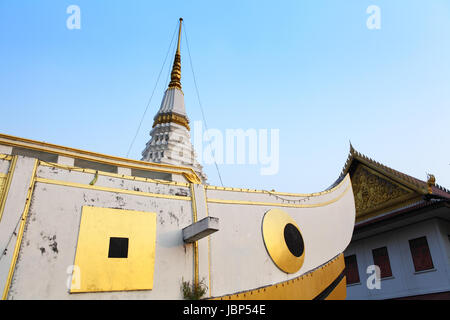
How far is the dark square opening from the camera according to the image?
502cm

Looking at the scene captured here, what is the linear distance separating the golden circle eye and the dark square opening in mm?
2718

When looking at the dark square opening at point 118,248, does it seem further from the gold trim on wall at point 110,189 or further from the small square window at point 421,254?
the small square window at point 421,254

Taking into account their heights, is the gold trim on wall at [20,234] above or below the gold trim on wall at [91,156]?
below

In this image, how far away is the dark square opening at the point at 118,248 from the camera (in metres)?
5.02

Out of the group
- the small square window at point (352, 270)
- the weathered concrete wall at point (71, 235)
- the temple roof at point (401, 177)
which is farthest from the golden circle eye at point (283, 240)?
the small square window at point (352, 270)

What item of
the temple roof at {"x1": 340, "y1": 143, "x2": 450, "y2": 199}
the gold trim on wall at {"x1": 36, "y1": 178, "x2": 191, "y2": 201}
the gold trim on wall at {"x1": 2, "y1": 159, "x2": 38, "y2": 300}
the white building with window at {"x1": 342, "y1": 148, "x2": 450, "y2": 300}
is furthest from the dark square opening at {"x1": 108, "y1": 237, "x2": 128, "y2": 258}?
the white building with window at {"x1": 342, "y1": 148, "x2": 450, "y2": 300}

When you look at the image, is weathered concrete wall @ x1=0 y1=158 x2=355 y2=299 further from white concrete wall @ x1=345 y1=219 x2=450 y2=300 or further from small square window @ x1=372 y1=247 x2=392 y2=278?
small square window @ x1=372 y1=247 x2=392 y2=278

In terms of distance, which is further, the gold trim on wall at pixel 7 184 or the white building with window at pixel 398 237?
the white building with window at pixel 398 237

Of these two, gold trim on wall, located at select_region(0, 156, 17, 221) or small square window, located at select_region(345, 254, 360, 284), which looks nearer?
gold trim on wall, located at select_region(0, 156, 17, 221)

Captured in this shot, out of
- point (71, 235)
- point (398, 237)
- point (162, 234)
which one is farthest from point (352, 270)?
point (71, 235)

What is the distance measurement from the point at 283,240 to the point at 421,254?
9.60 metres

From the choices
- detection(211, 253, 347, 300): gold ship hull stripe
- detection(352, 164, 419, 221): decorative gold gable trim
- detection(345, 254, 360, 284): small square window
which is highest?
detection(352, 164, 419, 221): decorative gold gable trim

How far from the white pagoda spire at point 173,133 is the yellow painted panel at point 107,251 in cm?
749

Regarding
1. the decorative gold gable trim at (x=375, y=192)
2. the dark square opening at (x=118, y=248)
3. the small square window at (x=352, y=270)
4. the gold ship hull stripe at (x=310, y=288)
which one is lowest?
the gold ship hull stripe at (x=310, y=288)
